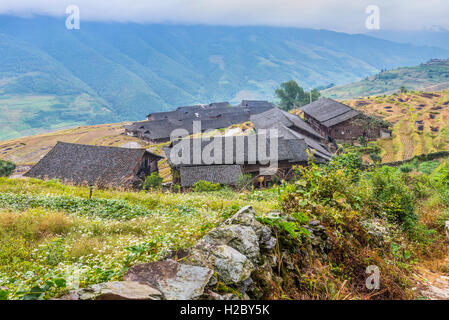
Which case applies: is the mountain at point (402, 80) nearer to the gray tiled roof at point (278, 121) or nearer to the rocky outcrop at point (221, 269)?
the gray tiled roof at point (278, 121)

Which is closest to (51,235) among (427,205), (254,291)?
(254,291)

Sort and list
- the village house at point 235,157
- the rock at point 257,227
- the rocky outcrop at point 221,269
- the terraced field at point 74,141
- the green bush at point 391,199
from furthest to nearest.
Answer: the terraced field at point 74,141 < the village house at point 235,157 < the green bush at point 391,199 < the rock at point 257,227 < the rocky outcrop at point 221,269

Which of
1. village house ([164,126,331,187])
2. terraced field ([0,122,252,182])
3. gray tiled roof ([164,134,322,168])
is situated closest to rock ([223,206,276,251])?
village house ([164,126,331,187])

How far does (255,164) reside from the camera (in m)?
29.9

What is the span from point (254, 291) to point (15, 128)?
228 meters

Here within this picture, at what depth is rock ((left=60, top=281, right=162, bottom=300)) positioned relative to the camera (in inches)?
102

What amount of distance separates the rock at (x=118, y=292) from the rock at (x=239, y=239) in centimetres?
120

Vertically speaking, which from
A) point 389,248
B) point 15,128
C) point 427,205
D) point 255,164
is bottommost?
point 15,128

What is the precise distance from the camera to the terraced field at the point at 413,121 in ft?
145

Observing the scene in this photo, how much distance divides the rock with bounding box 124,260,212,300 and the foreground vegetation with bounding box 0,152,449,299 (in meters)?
0.34

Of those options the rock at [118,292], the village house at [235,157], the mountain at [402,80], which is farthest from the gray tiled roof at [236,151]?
the mountain at [402,80]

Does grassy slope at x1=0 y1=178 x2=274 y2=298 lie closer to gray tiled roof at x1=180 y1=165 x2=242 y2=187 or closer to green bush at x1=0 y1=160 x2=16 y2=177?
gray tiled roof at x1=180 y1=165 x2=242 y2=187
